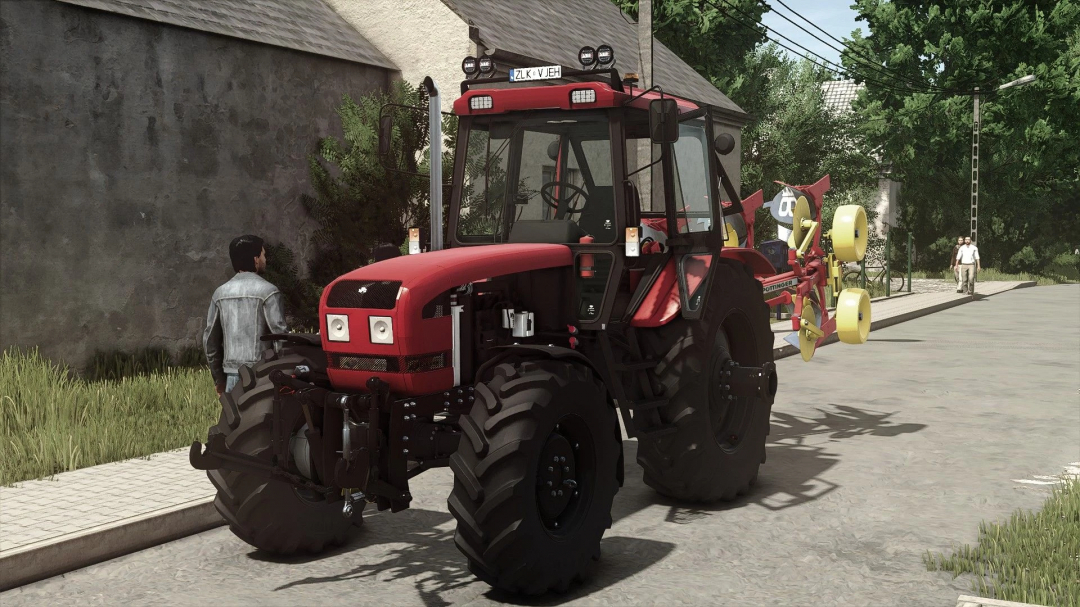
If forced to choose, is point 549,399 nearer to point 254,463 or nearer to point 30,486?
point 254,463

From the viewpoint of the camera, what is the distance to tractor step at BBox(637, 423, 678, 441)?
268 inches

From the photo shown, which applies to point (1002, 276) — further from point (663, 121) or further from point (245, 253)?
point (245, 253)

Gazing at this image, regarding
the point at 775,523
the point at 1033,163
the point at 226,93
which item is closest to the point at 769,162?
the point at 1033,163

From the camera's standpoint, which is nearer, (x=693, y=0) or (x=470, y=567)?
(x=470, y=567)

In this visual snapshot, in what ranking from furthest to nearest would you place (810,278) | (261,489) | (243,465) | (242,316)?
(810,278), (242,316), (261,489), (243,465)

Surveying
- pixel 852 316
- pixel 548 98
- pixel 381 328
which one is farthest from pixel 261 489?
pixel 852 316

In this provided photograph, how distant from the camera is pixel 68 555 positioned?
5953 millimetres

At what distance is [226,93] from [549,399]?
1060cm

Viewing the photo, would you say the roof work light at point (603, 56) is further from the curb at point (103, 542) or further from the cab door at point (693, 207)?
the curb at point (103, 542)

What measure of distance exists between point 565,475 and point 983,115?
38069mm

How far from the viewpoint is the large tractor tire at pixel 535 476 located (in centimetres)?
524

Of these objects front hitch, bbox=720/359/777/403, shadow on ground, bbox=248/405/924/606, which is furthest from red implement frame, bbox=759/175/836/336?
front hitch, bbox=720/359/777/403

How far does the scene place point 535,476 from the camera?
5352mm

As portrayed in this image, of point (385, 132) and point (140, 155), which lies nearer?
point (385, 132)
